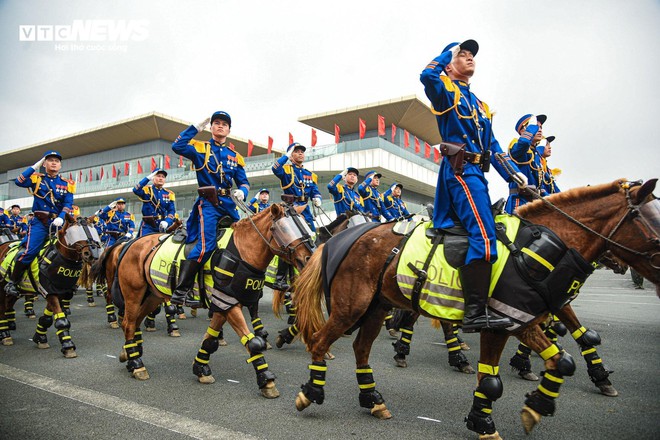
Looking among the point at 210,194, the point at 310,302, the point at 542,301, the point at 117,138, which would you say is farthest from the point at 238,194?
the point at 117,138

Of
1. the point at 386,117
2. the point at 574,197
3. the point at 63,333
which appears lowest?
the point at 63,333

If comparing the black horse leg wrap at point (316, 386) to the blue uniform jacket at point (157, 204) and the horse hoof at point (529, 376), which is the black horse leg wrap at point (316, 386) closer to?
the horse hoof at point (529, 376)

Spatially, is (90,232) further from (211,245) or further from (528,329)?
(528,329)

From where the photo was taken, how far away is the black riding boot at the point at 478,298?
10.6ft

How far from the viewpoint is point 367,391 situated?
13.2 ft

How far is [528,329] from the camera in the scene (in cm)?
342

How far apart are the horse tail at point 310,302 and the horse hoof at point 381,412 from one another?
894 millimetres

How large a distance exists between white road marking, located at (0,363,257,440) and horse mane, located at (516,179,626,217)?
9.95 ft

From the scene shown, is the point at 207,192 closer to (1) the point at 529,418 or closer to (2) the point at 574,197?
(2) the point at 574,197

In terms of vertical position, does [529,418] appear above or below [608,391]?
above

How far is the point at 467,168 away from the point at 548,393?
1.89m

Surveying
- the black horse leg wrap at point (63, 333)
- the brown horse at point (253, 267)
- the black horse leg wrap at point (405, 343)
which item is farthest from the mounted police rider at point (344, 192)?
the black horse leg wrap at point (63, 333)

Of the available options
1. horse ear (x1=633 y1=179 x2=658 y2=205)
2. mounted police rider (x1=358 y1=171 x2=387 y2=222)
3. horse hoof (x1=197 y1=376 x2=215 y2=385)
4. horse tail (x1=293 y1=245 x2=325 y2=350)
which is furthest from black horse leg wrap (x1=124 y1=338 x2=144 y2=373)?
mounted police rider (x1=358 y1=171 x2=387 y2=222)

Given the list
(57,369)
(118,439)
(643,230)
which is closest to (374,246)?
(643,230)
